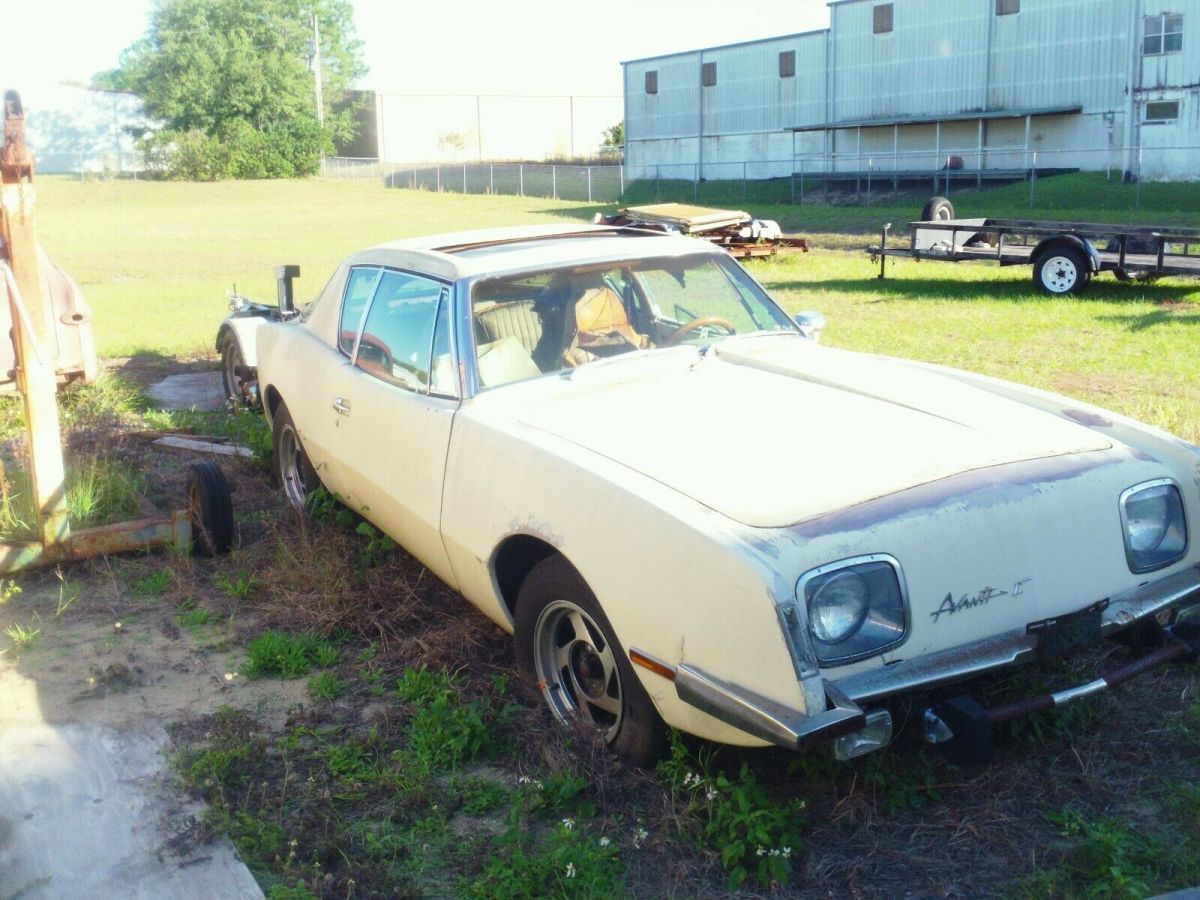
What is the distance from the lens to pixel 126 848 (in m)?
3.44

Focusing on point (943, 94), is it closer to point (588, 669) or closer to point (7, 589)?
point (7, 589)

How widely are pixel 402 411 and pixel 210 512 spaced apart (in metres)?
1.64

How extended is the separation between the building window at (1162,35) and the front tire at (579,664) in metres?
36.3

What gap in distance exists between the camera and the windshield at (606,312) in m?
4.77

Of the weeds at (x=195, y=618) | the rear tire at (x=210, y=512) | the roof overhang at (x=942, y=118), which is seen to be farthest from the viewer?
the roof overhang at (x=942, y=118)

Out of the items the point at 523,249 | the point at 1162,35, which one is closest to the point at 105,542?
the point at 523,249

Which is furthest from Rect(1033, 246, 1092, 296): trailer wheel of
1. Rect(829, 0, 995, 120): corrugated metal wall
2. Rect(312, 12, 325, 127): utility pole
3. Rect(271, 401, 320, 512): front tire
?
Rect(312, 12, 325, 127): utility pole

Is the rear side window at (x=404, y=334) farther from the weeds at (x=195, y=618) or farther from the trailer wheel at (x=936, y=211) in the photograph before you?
the trailer wheel at (x=936, y=211)

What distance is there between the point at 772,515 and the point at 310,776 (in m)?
1.71

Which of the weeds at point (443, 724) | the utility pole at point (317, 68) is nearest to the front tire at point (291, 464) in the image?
the weeds at point (443, 724)

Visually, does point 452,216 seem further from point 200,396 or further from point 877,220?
point 200,396

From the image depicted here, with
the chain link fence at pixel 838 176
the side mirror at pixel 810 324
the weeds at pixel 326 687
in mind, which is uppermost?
the chain link fence at pixel 838 176

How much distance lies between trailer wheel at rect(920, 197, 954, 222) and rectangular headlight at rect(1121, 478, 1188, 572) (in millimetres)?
15718

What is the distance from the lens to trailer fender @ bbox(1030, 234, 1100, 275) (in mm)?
14281
